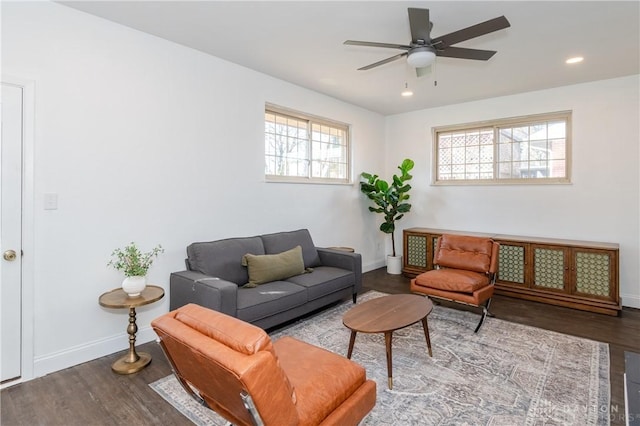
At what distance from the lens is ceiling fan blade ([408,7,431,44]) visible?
212 cm

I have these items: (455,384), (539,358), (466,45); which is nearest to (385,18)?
(466,45)

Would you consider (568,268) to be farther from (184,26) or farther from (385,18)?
(184,26)

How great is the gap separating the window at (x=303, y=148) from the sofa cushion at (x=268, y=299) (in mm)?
1526

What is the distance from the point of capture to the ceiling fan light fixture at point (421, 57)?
2.56 metres

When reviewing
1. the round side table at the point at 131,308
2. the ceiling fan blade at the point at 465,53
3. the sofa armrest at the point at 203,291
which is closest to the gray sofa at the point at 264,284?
the sofa armrest at the point at 203,291

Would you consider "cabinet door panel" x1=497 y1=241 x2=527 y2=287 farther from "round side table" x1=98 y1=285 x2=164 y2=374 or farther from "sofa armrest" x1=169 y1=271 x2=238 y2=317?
"round side table" x1=98 y1=285 x2=164 y2=374

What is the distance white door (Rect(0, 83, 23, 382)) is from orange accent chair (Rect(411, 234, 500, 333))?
3.51 metres

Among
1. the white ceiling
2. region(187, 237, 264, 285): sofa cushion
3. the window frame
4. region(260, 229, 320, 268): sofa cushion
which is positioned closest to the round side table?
region(187, 237, 264, 285): sofa cushion

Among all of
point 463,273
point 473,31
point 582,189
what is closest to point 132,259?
point 473,31

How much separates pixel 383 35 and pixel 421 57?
0.67 metres

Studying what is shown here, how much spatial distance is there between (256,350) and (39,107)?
263 cm

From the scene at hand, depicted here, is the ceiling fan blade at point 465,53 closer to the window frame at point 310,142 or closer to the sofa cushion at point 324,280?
the window frame at point 310,142

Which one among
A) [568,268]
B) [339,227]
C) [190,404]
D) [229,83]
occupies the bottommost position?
[190,404]

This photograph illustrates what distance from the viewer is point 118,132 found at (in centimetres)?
289
